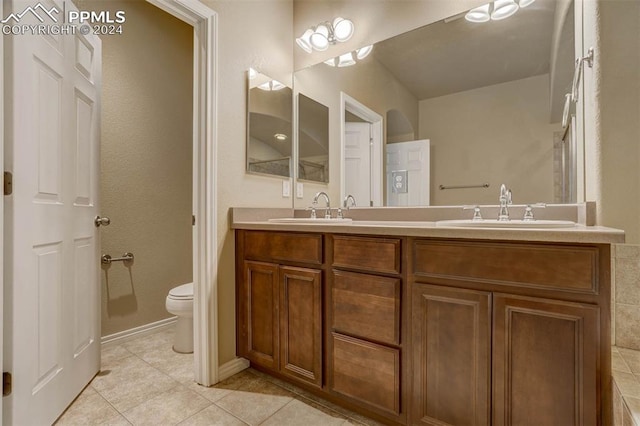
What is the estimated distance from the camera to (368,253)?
4.56 feet

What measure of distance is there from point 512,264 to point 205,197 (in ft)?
4.90

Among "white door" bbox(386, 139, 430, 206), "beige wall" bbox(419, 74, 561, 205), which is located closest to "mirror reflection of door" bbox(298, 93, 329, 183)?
"white door" bbox(386, 139, 430, 206)

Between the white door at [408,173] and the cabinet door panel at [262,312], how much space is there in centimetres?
88

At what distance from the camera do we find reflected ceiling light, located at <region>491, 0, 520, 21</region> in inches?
65.2

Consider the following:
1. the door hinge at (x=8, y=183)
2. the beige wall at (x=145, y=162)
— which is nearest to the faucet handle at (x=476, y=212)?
the door hinge at (x=8, y=183)

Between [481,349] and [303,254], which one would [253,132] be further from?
[481,349]

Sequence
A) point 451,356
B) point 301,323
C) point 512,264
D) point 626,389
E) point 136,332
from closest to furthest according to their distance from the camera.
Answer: point 626,389, point 512,264, point 451,356, point 301,323, point 136,332

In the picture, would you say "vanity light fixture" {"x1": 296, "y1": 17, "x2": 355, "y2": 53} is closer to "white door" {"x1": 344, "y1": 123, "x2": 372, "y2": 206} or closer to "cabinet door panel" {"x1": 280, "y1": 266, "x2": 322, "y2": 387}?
"white door" {"x1": 344, "y1": 123, "x2": 372, "y2": 206}

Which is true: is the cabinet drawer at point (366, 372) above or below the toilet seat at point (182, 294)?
below

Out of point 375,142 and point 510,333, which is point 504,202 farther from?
point 375,142

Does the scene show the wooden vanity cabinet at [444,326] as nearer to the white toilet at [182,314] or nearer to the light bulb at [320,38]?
the white toilet at [182,314]

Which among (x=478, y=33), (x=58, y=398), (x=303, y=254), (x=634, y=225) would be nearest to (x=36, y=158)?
(x=58, y=398)

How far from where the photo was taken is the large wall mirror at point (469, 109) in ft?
5.16

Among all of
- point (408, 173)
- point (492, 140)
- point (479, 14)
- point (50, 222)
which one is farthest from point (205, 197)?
point (479, 14)
